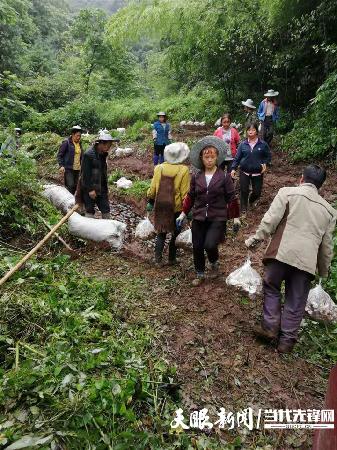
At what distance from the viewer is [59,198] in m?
6.07

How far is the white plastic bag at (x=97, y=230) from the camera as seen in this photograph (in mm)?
5125

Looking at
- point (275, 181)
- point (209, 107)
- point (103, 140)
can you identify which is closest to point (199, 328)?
point (103, 140)

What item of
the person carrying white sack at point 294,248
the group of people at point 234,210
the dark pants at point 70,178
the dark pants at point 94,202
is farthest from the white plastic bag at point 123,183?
the person carrying white sack at point 294,248

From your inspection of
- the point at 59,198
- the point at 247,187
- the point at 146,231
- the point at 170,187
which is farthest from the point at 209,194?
the point at 59,198

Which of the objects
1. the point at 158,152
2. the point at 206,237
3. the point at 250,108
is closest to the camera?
the point at 206,237

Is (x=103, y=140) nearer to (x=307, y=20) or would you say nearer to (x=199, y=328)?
(x=199, y=328)

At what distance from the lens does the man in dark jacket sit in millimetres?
5086

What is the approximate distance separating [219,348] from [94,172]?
2965 millimetres

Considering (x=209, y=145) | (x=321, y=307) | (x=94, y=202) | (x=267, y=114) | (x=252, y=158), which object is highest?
(x=209, y=145)

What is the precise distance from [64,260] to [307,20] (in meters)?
9.49

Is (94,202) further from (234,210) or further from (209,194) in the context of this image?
(234,210)

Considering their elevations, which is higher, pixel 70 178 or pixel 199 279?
pixel 70 178

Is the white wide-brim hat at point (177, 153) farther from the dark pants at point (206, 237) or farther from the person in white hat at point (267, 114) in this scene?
the person in white hat at point (267, 114)

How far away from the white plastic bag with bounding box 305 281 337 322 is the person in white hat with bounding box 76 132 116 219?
3.13 m
